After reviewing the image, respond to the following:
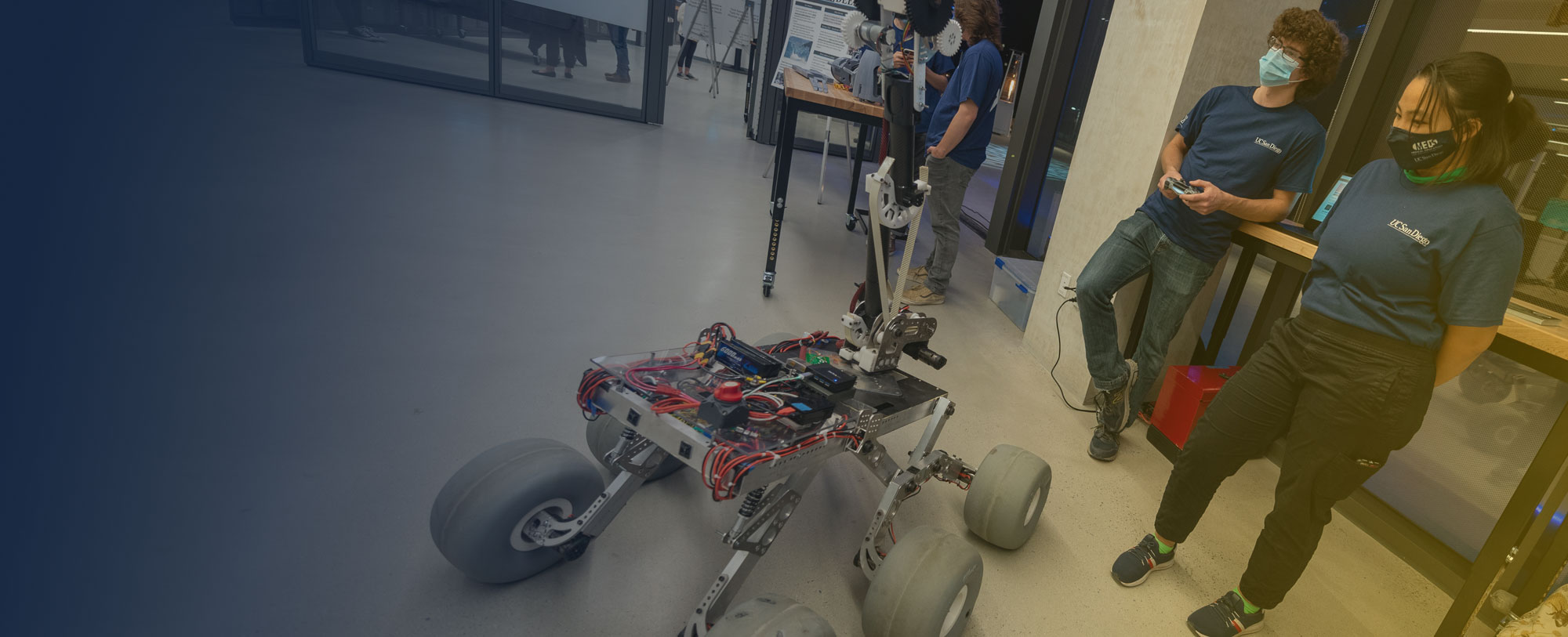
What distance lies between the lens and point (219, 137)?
1.08m

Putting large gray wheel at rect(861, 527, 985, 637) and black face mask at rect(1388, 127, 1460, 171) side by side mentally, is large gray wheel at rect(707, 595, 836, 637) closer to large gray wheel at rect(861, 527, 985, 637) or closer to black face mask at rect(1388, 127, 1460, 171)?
large gray wheel at rect(861, 527, 985, 637)

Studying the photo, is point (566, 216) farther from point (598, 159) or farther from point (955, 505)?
point (955, 505)

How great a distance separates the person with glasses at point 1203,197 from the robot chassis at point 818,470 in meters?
0.82

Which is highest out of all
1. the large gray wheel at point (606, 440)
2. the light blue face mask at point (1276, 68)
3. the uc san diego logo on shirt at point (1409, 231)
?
the light blue face mask at point (1276, 68)

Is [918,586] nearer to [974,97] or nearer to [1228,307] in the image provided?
[1228,307]

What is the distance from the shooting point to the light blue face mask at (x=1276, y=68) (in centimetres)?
204

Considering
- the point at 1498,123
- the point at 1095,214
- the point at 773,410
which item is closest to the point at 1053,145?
the point at 1095,214

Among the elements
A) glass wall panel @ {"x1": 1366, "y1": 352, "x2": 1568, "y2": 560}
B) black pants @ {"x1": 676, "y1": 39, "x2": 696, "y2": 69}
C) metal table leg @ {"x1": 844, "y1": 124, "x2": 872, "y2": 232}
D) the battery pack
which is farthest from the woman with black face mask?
black pants @ {"x1": 676, "y1": 39, "x2": 696, "y2": 69}

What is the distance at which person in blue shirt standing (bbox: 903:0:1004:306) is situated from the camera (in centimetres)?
342

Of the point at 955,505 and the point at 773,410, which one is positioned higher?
the point at 773,410

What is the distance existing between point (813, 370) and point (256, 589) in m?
1.27

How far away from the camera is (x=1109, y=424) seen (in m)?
2.59

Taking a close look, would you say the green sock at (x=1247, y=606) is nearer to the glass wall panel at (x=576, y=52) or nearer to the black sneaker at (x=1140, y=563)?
the black sneaker at (x=1140, y=563)

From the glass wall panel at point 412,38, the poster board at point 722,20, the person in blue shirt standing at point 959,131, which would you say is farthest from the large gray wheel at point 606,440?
the poster board at point 722,20
